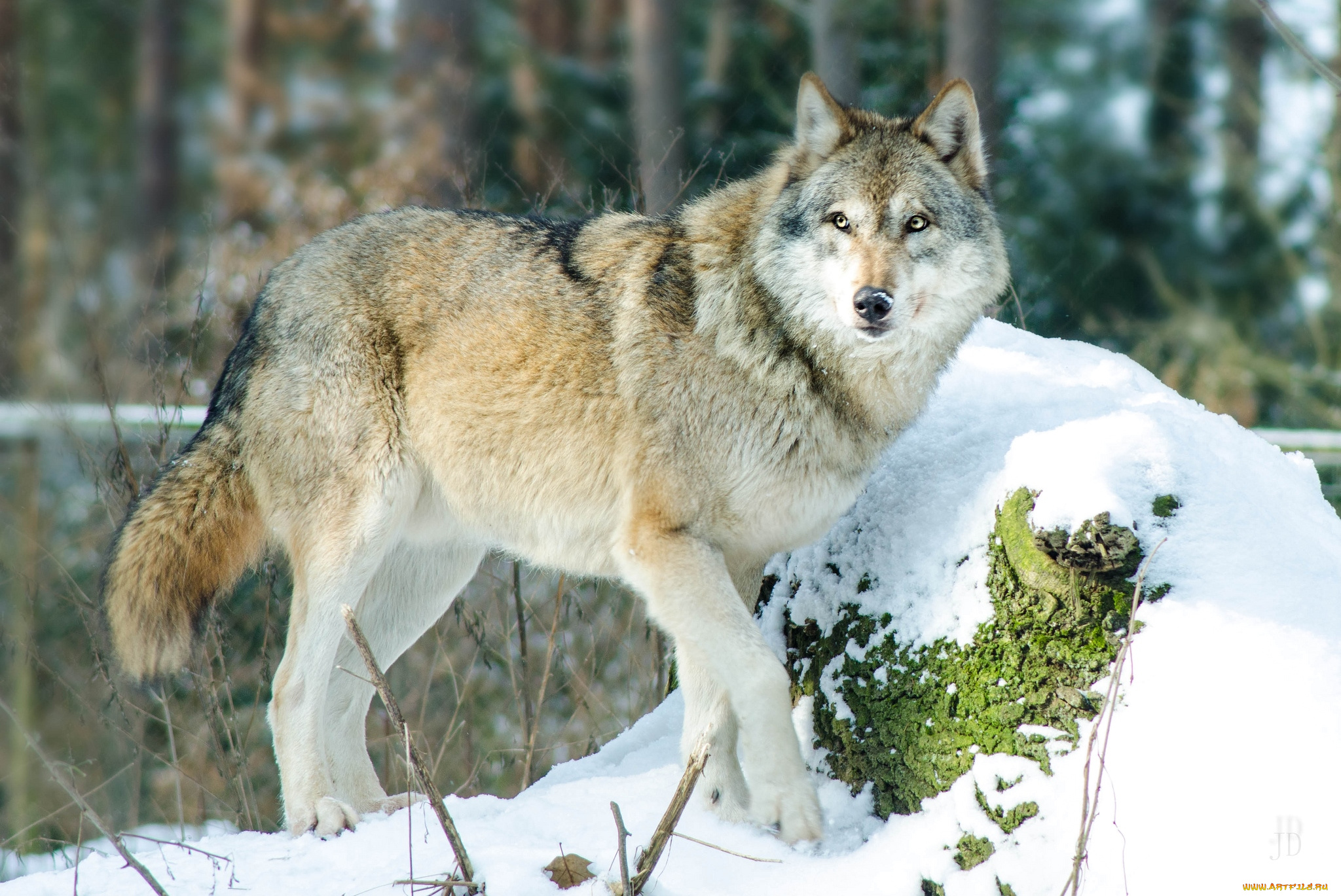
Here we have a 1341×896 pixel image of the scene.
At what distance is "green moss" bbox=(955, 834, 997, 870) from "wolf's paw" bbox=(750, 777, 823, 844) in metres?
0.42

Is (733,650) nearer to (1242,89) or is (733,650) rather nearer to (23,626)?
(23,626)

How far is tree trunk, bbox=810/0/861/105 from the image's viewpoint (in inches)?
363

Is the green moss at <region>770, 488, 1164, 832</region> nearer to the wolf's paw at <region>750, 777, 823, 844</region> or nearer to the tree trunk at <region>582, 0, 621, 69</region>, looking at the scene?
the wolf's paw at <region>750, 777, 823, 844</region>

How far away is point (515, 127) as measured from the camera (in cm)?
1098

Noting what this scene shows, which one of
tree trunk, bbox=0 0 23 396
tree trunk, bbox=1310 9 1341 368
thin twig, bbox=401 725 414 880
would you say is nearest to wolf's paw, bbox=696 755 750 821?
thin twig, bbox=401 725 414 880

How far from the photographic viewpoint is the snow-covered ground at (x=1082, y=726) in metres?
2.58

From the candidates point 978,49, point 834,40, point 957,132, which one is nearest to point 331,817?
point 957,132

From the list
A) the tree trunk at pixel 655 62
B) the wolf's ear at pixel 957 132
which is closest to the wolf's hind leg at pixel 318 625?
the wolf's ear at pixel 957 132

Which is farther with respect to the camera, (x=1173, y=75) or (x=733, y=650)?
(x=1173, y=75)

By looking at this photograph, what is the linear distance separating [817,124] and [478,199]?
2.63 metres

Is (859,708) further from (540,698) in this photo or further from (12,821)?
(12,821)

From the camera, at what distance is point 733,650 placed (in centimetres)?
331

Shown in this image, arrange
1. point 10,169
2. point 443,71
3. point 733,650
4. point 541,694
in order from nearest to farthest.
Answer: point 733,650
point 541,694
point 443,71
point 10,169

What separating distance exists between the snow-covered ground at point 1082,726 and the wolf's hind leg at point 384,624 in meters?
0.53
